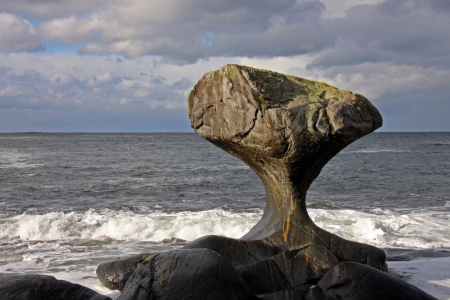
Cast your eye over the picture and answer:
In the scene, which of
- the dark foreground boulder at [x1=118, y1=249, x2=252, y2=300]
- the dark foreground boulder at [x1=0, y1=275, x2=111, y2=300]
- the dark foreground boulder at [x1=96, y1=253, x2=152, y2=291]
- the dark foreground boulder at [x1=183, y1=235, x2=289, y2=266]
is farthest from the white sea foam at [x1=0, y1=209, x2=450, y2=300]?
the dark foreground boulder at [x1=118, y1=249, x2=252, y2=300]

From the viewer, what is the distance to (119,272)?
3857 millimetres

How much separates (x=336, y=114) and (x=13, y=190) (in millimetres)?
11383

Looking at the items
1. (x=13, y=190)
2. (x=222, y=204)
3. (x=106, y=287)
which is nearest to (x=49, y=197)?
(x=13, y=190)

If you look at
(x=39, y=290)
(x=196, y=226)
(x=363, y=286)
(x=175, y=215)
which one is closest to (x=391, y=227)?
(x=196, y=226)

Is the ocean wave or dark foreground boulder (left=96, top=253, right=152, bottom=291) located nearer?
dark foreground boulder (left=96, top=253, right=152, bottom=291)

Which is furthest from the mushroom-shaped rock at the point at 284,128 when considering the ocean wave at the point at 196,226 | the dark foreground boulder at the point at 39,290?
the ocean wave at the point at 196,226

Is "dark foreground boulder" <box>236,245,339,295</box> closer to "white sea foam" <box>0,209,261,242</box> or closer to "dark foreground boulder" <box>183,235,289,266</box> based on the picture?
"dark foreground boulder" <box>183,235,289,266</box>

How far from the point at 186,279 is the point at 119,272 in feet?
4.42

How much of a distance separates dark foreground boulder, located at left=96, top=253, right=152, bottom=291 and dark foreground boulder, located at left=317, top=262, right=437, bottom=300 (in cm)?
187

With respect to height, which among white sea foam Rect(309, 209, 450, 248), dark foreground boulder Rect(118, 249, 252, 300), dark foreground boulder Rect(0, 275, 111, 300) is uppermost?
dark foreground boulder Rect(118, 249, 252, 300)

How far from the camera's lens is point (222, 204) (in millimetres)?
9742

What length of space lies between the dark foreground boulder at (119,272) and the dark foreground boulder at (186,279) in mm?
935

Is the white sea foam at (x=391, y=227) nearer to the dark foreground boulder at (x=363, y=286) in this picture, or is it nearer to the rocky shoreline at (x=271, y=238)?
the rocky shoreline at (x=271, y=238)

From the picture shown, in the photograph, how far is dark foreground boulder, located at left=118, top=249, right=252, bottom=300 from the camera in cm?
277
